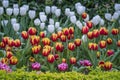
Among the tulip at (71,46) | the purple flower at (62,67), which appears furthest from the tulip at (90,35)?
the purple flower at (62,67)

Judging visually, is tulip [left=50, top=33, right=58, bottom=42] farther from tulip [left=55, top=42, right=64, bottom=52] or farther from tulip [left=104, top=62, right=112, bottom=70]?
tulip [left=104, top=62, right=112, bottom=70]

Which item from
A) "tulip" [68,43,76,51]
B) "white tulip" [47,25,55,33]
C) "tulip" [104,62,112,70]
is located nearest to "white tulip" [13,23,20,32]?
"white tulip" [47,25,55,33]

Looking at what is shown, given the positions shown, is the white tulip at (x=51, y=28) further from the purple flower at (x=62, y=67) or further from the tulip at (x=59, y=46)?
the purple flower at (x=62, y=67)

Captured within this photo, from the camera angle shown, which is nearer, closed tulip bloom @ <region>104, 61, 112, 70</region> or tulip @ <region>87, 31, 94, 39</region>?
closed tulip bloom @ <region>104, 61, 112, 70</region>

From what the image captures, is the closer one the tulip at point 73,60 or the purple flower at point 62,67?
the purple flower at point 62,67

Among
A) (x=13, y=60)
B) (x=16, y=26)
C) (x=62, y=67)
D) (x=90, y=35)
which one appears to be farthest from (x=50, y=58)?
(x=16, y=26)

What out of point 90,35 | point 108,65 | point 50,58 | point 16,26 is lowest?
point 108,65

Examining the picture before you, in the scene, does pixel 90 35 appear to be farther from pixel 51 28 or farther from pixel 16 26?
pixel 16 26

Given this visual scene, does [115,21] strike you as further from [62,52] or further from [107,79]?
[107,79]

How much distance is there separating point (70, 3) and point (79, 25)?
257cm

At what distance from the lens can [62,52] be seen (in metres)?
5.72

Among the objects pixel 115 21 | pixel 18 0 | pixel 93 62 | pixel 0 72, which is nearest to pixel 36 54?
pixel 93 62

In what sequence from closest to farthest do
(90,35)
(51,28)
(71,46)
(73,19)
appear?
1. (71,46)
2. (90,35)
3. (51,28)
4. (73,19)

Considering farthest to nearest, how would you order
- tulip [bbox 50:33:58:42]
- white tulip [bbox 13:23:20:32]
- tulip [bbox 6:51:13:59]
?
white tulip [bbox 13:23:20:32]
tulip [bbox 50:33:58:42]
tulip [bbox 6:51:13:59]
